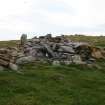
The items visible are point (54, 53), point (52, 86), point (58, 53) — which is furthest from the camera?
point (58, 53)

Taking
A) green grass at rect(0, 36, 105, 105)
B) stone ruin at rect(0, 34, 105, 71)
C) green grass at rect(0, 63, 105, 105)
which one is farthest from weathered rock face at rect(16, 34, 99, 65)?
Answer: green grass at rect(0, 63, 105, 105)

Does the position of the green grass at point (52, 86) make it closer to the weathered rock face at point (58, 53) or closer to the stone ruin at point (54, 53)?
the stone ruin at point (54, 53)

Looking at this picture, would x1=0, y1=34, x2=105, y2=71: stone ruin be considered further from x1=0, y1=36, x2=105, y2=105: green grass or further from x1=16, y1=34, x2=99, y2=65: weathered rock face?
x1=0, y1=36, x2=105, y2=105: green grass

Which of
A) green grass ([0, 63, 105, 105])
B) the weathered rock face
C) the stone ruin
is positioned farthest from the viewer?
the weathered rock face

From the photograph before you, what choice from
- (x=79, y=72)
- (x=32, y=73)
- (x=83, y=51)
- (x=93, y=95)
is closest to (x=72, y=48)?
(x=83, y=51)

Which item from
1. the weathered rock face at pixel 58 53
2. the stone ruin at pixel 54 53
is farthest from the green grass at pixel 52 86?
the weathered rock face at pixel 58 53

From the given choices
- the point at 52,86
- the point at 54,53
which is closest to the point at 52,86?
the point at 52,86

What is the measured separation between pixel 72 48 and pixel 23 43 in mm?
9715

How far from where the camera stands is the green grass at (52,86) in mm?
28016

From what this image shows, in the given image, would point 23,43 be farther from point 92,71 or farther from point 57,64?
point 92,71

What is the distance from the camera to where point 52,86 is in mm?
32281

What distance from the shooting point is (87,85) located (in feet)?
111

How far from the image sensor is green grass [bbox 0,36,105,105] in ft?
91.9

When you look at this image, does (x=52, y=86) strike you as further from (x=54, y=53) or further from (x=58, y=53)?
(x=58, y=53)
